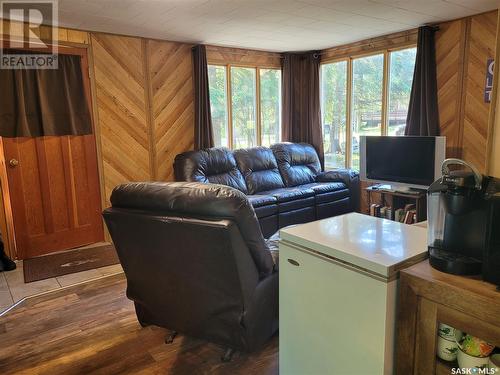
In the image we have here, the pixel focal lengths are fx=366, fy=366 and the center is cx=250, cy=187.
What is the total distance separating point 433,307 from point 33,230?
4.08 m

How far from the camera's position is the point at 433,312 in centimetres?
114

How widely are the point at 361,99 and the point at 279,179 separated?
167cm

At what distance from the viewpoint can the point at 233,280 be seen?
1.91 metres

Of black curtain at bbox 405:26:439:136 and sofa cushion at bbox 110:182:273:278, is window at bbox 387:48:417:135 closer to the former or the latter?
black curtain at bbox 405:26:439:136

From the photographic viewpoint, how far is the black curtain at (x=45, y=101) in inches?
145

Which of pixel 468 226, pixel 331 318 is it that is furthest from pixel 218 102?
pixel 468 226

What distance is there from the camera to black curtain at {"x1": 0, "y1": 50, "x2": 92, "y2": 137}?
12.1 feet

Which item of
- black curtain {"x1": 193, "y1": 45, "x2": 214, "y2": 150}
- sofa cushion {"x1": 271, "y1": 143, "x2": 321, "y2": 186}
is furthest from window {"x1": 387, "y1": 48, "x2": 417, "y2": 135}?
black curtain {"x1": 193, "y1": 45, "x2": 214, "y2": 150}

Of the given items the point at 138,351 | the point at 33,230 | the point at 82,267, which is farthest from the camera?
the point at 33,230

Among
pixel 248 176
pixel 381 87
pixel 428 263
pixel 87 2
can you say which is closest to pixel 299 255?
pixel 428 263

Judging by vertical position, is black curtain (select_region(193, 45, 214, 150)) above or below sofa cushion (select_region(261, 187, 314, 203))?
above

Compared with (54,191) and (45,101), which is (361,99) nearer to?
(45,101)

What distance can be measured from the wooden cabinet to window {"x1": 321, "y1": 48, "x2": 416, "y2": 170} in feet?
13.3

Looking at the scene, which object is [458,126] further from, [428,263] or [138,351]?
[138,351]
